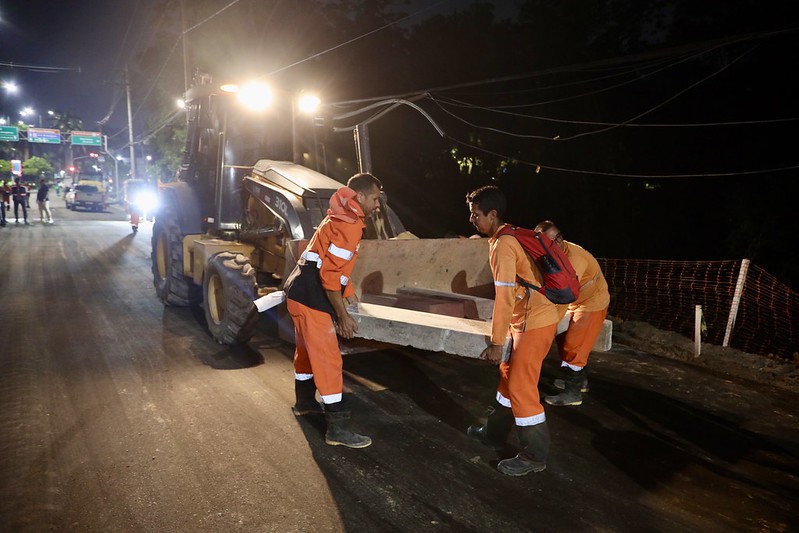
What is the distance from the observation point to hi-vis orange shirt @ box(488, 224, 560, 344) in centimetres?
353

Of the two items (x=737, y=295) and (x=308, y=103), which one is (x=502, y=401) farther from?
(x=308, y=103)

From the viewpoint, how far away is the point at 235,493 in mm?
3359

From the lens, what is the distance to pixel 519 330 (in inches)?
144

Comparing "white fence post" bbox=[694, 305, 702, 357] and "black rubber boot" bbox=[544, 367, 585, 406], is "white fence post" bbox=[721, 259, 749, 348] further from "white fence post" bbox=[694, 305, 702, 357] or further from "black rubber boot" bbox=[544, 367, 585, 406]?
"black rubber boot" bbox=[544, 367, 585, 406]

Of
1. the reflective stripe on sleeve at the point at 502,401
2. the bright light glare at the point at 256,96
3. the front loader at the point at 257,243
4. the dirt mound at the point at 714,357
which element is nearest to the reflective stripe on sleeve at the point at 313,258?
the front loader at the point at 257,243

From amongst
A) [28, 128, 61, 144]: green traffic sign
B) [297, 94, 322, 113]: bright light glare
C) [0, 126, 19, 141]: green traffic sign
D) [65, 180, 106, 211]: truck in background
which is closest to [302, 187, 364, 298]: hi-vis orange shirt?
[297, 94, 322, 113]: bright light glare

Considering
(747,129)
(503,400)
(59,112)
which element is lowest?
(503,400)

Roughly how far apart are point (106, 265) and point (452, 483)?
11347 millimetres

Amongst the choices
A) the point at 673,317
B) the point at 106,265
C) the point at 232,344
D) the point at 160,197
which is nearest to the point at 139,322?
the point at 232,344

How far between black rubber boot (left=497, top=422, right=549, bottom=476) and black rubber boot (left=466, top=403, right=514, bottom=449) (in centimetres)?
29

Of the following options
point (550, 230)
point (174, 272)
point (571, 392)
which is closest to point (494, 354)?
point (571, 392)

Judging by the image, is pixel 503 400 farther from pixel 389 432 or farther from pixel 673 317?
pixel 673 317

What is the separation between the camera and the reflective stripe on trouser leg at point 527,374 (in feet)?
11.8

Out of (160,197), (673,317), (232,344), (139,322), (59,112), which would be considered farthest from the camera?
(59,112)
